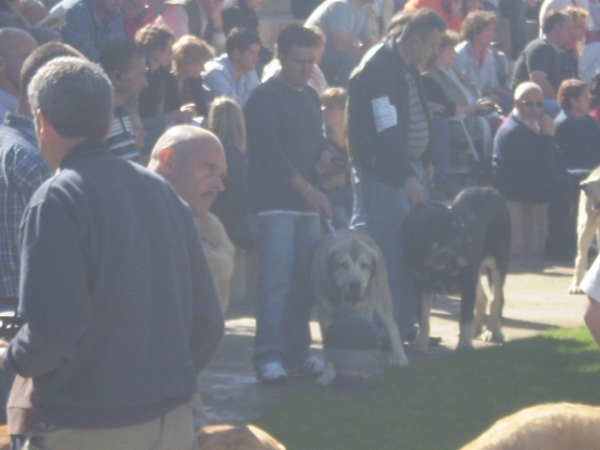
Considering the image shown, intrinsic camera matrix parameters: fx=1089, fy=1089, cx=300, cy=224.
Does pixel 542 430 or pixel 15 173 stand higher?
pixel 15 173

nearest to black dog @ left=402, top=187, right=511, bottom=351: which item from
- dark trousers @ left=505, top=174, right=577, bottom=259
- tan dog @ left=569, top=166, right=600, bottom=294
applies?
tan dog @ left=569, top=166, right=600, bottom=294

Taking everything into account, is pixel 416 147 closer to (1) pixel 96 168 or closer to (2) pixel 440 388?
(2) pixel 440 388

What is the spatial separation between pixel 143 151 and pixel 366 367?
2353mm

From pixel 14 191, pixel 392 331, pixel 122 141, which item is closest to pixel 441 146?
pixel 392 331

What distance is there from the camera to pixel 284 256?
21.7 feet

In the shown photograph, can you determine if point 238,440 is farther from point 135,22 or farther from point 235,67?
point 135,22

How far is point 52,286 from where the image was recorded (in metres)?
2.52

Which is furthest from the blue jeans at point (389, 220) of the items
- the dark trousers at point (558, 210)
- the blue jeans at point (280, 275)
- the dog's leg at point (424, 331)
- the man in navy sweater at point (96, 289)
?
the man in navy sweater at point (96, 289)

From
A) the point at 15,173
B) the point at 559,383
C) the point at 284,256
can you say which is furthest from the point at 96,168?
the point at 559,383

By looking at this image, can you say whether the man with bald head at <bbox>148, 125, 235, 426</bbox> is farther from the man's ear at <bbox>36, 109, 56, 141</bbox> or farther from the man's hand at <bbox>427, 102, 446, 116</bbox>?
the man's hand at <bbox>427, 102, 446, 116</bbox>

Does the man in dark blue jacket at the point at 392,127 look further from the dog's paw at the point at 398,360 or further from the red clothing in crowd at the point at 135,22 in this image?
the red clothing in crowd at the point at 135,22

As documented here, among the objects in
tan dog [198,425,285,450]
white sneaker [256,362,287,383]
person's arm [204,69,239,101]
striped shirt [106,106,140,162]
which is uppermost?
striped shirt [106,106,140,162]

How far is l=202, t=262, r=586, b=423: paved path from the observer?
6.25 m

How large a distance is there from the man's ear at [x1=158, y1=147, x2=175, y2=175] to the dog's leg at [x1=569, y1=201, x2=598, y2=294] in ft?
21.9
